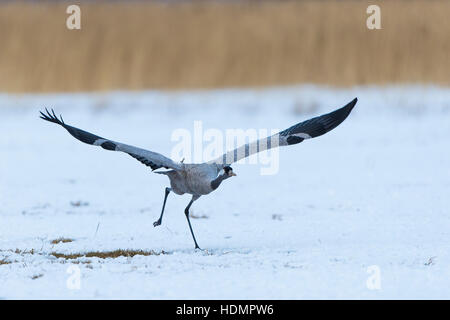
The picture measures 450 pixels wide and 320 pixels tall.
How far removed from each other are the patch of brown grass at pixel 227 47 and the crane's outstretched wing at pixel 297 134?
10.4 metres

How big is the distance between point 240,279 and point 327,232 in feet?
7.30

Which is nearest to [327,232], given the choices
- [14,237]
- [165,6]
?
[14,237]

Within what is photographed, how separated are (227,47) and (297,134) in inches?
437

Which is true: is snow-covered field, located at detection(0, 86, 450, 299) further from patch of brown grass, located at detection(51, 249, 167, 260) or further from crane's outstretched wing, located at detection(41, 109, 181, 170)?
crane's outstretched wing, located at detection(41, 109, 181, 170)

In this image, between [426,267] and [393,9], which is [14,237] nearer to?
[426,267]

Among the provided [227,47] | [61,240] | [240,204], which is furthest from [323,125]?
[227,47]

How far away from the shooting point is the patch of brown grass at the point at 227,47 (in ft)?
58.9

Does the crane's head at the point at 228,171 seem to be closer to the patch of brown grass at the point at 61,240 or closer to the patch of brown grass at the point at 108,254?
the patch of brown grass at the point at 108,254

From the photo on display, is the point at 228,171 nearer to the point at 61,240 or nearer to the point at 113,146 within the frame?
the point at 113,146

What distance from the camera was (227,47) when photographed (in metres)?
18.6

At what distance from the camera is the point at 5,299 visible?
615 centimetres

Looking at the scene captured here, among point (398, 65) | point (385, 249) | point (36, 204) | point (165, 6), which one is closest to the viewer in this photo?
point (385, 249)

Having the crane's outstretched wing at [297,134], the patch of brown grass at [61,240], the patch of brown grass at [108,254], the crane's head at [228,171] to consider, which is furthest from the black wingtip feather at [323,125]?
the patch of brown grass at [61,240]

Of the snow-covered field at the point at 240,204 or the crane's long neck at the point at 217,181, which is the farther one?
the crane's long neck at the point at 217,181
